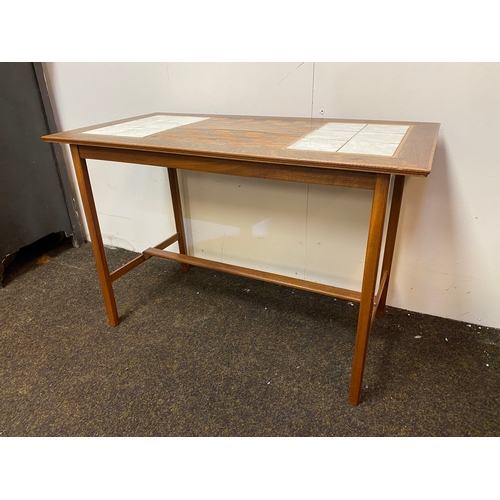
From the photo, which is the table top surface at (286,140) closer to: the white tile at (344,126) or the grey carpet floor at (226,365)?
the white tile at (344,126)

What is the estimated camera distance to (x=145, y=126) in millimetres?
1554

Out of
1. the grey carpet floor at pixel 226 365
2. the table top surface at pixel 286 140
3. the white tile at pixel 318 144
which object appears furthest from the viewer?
the grey carpet floor at pixel 226 365

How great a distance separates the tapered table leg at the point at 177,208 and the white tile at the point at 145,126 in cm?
27

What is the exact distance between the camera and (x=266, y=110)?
5.50ft

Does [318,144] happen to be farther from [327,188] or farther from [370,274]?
[327,188]

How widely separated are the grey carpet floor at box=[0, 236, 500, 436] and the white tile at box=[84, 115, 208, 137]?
832mm

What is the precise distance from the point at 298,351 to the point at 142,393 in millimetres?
630

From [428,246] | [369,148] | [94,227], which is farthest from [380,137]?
[94,227]

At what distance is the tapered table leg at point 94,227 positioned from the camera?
57.7 inches

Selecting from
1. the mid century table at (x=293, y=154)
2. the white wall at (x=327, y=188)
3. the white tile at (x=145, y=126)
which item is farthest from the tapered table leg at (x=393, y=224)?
the white tile at (x=145, y=126)

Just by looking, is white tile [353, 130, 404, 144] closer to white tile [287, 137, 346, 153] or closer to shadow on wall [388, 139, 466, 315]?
white tile [287, 137, 346, 153]

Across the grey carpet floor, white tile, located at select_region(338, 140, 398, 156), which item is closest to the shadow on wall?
the grey carpet floor
